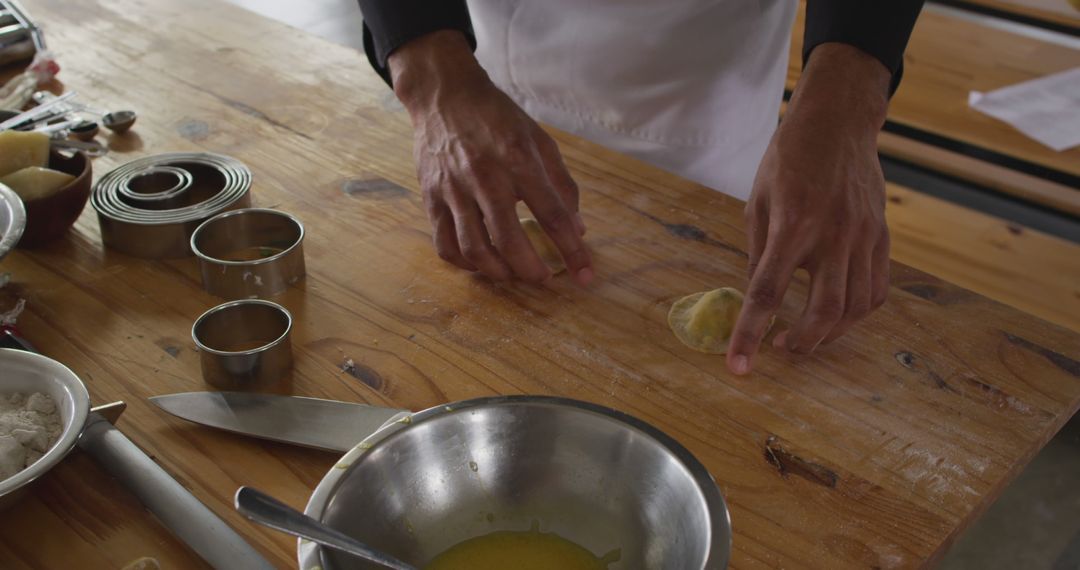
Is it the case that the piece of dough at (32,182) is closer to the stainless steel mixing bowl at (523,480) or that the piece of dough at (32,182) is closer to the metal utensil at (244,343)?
the metal utensil at (244,343)

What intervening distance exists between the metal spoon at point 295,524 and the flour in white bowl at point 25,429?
298 mm

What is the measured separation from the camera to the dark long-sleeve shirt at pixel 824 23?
1.18 metres

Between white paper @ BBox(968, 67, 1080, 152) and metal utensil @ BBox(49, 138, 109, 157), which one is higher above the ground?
metal utensil @ BBox(49, 138, 109, 157)

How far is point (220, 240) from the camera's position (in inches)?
49.3

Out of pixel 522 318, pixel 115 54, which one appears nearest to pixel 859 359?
pixel 522 318

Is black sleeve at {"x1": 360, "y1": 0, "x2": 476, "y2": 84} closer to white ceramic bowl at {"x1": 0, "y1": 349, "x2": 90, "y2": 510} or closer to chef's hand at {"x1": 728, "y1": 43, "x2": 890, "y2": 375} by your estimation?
chef's hand at {"x1": 728, "y1": 43, "x2": 890, "y2": 375}

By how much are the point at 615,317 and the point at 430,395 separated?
26cm

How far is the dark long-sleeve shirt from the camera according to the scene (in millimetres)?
1182

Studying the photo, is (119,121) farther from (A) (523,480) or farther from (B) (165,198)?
(A) (523,480)

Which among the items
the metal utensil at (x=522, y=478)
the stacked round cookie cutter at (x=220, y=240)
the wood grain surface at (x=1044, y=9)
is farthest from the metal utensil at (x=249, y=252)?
the wood grain surface at (x=1044, y=9)

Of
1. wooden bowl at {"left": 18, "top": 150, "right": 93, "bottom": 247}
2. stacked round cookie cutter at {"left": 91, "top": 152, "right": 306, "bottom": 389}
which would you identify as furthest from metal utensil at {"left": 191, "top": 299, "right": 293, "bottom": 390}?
wooden bowl at {"left": 18, "top": 150, "right": 93, "bottom": 247}

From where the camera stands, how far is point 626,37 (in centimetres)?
161

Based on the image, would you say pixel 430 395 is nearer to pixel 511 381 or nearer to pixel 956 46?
pixel 511 381

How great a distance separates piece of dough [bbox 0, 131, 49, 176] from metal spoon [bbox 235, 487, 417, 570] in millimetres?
785
